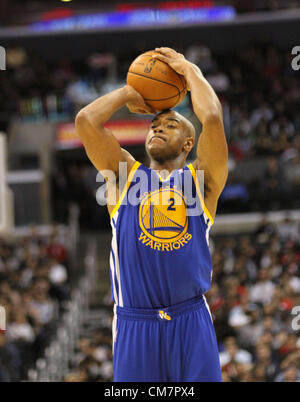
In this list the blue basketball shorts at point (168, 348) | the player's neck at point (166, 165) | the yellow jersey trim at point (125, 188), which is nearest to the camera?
the blue basketball shorts at point (168, 348)

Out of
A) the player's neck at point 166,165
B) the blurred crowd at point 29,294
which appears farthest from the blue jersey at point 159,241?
the blurred crowd at point 29,294

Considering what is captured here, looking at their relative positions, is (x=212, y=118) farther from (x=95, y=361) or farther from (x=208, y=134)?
(x=95, y=361)

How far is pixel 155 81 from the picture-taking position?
3.84 meters

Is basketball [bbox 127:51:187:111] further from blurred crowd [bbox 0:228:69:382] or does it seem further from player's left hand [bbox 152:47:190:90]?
blurred crowd [bbox 0:228:69:382]

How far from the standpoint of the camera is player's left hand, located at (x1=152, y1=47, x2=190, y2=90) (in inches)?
152

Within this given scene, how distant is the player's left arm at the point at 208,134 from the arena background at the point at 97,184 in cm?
511

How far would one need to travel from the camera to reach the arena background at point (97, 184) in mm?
9992

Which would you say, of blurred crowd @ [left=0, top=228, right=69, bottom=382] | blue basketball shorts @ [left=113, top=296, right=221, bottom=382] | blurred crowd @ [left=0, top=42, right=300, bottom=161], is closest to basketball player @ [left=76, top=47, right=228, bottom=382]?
blue basketball shorts @ [left=113, top=296, right=221, bottom=382]

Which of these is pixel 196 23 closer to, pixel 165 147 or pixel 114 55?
pixel 114 55

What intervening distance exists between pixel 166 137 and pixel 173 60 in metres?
0.44

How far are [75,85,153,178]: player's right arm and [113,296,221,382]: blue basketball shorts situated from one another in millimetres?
821

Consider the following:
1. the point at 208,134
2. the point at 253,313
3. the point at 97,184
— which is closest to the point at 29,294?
the point at 253,313

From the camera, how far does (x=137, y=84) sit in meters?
3.88

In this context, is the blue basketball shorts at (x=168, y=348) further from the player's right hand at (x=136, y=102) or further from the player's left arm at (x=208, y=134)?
the player's right hand at (x=136, y=102)
